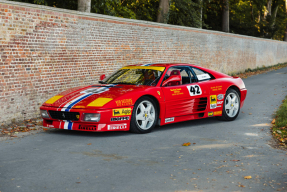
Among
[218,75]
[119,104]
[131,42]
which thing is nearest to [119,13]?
[131,42]

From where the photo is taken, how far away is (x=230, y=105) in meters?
8.63

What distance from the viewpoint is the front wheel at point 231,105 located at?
8523 millimetres

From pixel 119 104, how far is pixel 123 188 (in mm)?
2731

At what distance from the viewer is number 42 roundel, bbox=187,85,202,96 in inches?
308

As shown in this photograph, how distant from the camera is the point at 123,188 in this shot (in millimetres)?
4031

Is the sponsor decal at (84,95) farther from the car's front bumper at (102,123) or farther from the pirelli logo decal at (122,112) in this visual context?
the pirelli logo decal at (122,112)

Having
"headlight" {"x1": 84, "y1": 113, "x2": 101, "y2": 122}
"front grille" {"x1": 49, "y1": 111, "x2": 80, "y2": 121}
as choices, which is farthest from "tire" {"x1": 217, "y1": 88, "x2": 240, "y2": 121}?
"front grille" {"x1": 49, "y1": 111, "x2": 80, "y2": 121}

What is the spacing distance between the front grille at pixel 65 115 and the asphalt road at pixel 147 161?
357 mm

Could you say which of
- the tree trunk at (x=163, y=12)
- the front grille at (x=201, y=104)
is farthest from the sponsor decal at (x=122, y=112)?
the tree trunk at (x=163, y=12)

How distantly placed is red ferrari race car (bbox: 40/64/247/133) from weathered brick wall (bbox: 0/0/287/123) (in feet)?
6.09

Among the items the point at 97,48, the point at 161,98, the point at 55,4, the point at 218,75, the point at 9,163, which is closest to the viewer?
the point at 9,163

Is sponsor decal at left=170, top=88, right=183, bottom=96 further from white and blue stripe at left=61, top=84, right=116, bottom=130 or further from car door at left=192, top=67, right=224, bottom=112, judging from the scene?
white and blue stripe at left=61, top=84, right=116, bottom=130

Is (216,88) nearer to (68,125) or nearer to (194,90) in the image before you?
(194,90)

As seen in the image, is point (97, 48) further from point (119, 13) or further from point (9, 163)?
point (119, 13)
